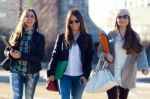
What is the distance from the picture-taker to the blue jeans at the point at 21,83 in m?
7.28

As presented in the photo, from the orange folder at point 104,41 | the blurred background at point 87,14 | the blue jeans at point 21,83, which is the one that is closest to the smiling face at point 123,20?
the orange folder at point 104,41

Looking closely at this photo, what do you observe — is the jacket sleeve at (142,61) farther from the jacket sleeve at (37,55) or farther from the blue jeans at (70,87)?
the jacket sleeve at (37,55)

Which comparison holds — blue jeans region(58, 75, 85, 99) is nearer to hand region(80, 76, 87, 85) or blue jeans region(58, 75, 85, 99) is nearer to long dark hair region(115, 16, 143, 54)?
hand region(80, 76, 87, 85)

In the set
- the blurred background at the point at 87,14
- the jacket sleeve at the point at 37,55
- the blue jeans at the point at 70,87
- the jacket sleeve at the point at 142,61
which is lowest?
the blurred background at the point at 87,14

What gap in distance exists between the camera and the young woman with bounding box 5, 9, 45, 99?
286 inches

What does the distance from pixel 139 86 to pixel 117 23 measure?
11031 millimetres

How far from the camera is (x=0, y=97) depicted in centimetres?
1328

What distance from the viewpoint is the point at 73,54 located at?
7191mm

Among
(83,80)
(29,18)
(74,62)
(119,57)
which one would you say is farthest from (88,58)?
(29,18)

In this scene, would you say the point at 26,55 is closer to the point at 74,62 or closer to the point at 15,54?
the point at 15,54

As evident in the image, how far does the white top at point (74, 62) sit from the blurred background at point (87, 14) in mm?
30120

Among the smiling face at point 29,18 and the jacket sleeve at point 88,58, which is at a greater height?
the smiling face at point 29,18

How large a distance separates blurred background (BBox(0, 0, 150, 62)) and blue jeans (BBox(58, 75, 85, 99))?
98.6 feet

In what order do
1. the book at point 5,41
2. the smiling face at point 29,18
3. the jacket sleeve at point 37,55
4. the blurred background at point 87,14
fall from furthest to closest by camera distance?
the blurred background at point 87,14, the smiling face at point 29,18, the jacket sleeve at point 37,55, the book at point 5,41
